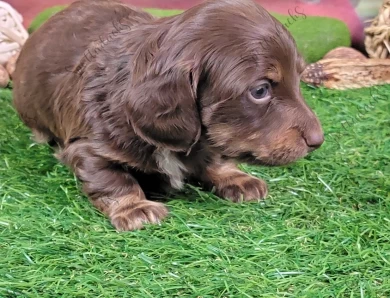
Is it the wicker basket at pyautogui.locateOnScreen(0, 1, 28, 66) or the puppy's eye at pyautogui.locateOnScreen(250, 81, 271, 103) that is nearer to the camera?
the puppy's eye at pyautogui.locateOnScreen(250, 81, 271, 103)

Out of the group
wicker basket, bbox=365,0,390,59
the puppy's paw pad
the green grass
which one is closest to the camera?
the green grass

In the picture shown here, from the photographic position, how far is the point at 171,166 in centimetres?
294

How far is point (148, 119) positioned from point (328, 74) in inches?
97.8

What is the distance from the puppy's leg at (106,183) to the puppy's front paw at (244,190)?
38cm

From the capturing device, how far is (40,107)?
3461 millimetres

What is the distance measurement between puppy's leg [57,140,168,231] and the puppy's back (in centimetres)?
27

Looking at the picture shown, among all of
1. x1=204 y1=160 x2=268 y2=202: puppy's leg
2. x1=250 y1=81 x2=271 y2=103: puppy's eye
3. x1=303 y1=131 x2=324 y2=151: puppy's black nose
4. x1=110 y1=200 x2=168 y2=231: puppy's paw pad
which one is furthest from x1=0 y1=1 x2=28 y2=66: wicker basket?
x1=303 y1=131 x2=324 y2=151: puppy's black nose

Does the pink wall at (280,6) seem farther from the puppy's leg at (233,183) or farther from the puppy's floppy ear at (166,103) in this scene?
the puppy's floppy ear at (166,103)

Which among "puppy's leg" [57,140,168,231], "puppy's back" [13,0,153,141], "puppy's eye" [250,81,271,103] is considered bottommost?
"puppy's leg" [57,140,168,231]

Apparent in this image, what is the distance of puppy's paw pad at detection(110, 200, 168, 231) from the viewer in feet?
9.08

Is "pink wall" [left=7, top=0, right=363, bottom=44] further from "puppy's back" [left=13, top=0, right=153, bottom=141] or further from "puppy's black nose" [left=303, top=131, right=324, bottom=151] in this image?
"puppy's black nose" [left=303, top=131, right=324, bottom=151]

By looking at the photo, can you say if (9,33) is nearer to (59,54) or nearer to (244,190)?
(59,54)

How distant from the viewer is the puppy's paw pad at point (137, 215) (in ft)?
9.08

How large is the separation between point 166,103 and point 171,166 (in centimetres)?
47
